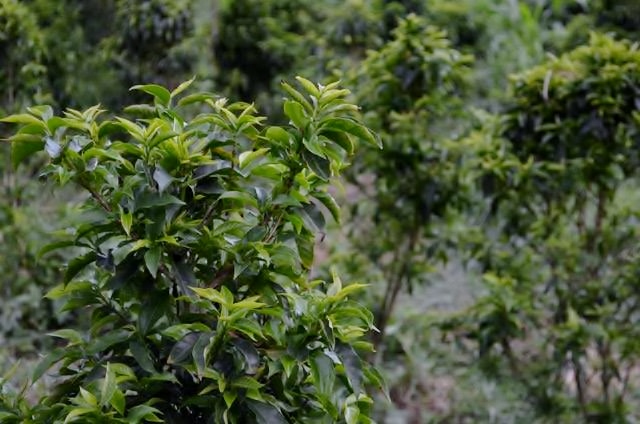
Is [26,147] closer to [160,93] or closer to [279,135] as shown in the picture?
[160,93]

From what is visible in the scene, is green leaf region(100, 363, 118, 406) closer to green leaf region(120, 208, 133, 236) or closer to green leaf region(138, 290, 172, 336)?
green leaf region(138, 290, 172, 336)

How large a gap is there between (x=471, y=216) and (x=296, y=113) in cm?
269

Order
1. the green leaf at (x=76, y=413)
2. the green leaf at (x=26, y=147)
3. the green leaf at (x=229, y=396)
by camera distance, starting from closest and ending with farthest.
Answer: the green leaf at (x=76, y=413)
the green leaf at (x=229, y=396)
the green leaf at (x=26, y=147)

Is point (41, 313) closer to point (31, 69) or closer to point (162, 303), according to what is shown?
point (31, 69)

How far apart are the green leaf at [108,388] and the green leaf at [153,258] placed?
0.26 meters

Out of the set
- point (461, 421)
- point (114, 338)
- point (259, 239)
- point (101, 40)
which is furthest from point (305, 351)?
point (101, 40)

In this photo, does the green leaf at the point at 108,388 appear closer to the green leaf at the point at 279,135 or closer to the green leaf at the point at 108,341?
the green leaf at the point at 108,341

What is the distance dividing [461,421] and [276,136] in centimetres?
320

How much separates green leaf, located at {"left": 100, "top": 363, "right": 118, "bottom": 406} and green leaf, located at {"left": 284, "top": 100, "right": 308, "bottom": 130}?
766 millimetres

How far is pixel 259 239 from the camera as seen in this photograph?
7.61 feet

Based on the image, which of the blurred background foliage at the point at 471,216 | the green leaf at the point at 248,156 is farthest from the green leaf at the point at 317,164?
the blurred background foliage at the point at 471,216

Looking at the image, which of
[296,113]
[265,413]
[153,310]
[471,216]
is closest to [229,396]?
[265,413]

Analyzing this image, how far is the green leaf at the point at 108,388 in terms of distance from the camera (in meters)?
2.06

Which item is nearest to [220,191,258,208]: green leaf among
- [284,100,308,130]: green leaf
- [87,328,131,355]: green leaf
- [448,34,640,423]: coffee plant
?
[284,100,308,130]: green leaf
